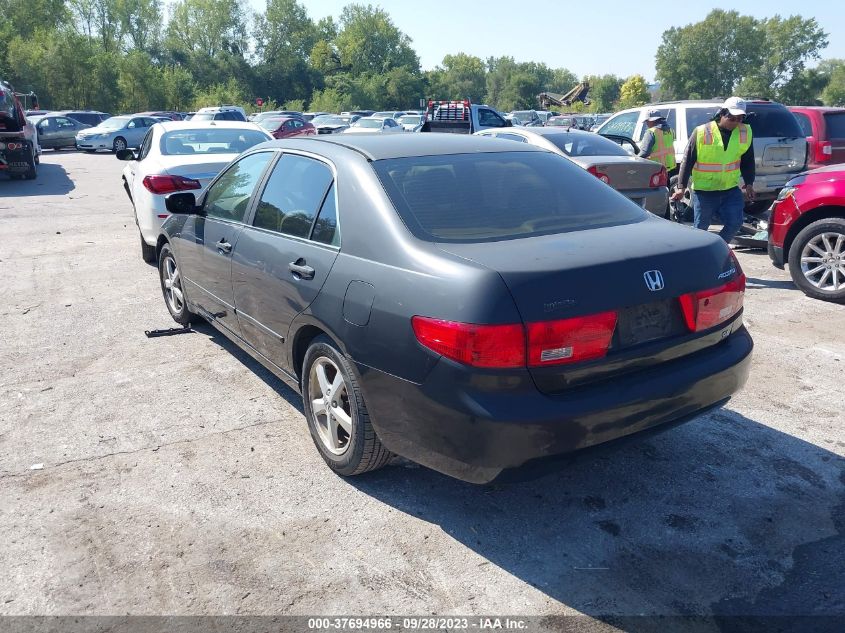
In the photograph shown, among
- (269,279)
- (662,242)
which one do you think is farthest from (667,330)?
(269,279)

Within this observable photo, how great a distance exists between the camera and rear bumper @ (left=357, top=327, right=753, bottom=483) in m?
2.77

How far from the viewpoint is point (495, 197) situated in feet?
11.9

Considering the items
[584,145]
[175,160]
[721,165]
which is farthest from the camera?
[584,145]

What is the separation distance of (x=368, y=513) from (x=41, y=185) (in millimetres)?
17833

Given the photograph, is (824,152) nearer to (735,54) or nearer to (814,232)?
(814,232)

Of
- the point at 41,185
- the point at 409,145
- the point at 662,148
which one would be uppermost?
the point at 409,145

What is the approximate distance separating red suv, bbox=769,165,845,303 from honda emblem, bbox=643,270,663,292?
4.65 meters

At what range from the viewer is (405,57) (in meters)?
112

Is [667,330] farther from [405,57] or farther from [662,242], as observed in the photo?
[405,57]

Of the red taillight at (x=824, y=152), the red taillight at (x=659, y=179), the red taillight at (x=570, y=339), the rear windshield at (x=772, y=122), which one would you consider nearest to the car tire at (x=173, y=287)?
the red taillight at (x=570, y=339)

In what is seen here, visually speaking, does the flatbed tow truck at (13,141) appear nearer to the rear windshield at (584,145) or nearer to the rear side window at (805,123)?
the rear windshield at (584,145)

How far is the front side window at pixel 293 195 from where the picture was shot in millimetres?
3805

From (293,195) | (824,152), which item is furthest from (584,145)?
(293,195)

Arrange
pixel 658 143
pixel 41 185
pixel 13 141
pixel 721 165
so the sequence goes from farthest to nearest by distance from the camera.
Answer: pixel 41 185 < pixel 13 141 < pixel 658 143 < pixel 721 165
